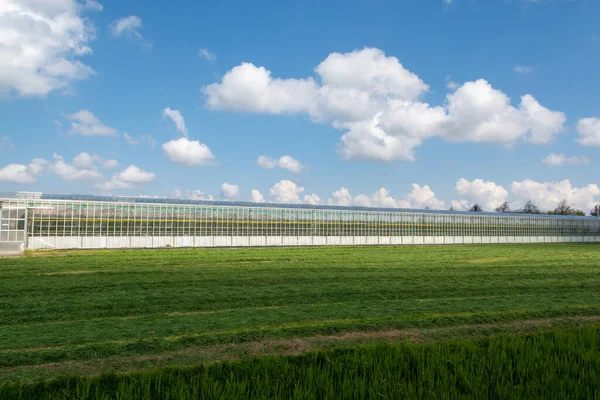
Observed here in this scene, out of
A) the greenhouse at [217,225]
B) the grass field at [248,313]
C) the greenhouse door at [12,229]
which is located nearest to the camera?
the grass field at [248,313]

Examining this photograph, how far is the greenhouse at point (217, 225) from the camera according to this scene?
50.1 metres

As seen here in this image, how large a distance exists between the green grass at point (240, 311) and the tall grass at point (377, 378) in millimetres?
1855

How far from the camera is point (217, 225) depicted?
60.3 meters

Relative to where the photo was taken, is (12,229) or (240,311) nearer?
(240,311)

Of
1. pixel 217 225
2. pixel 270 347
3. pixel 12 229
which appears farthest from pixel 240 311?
pixel 217 225

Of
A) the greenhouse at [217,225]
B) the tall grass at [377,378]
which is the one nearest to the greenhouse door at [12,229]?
the greenhouse at [217,225]

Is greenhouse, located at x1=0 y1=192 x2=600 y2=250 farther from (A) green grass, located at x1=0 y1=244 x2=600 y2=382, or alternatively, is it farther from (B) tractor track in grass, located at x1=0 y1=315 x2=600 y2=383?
(B) tractor track in grass, located at x1=0 y1=315 x2=600 y2=383

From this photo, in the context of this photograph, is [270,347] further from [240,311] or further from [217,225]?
[217,225]

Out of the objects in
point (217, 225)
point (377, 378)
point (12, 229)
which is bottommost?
point (377, 378)

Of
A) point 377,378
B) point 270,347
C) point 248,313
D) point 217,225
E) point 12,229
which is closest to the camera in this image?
point 377,378

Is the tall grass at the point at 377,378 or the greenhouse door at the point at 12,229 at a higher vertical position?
the greenhouse door at the point at 12,229

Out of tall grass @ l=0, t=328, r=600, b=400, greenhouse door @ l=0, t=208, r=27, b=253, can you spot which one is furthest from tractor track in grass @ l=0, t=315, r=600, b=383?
greenhouse door @ l=0, t=208, r=27, b=253

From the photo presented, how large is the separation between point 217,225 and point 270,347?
166ft

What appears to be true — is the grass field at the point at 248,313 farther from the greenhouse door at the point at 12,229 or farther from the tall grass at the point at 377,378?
the greenhouse door at the point at 12,229
